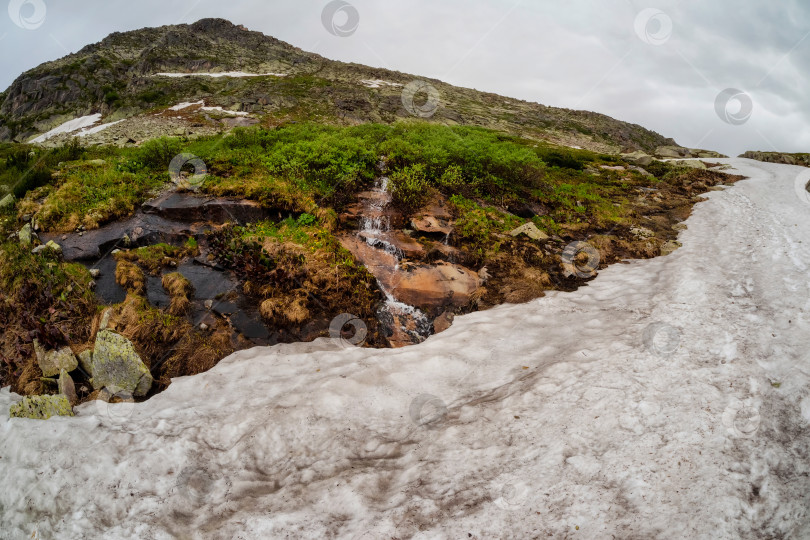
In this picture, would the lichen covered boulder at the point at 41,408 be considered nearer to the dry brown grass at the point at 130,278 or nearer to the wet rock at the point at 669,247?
the dry brown grass at the point at 130,278

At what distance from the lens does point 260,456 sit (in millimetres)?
5020

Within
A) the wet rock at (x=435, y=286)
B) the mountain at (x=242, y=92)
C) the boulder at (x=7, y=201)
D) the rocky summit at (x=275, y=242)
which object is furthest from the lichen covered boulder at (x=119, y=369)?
the mountain at (x=242, y=92)

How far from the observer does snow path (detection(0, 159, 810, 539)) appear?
3.80 metres

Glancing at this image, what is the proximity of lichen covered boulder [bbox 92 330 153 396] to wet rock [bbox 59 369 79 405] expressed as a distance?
297 millimetres

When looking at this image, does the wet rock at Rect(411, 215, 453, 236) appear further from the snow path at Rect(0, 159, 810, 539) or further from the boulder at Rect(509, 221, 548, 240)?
the snow path at Rect(0, 159, 810, 539)

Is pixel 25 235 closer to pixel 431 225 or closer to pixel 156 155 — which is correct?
pixel 156 155

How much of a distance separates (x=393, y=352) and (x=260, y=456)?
318 centimetres

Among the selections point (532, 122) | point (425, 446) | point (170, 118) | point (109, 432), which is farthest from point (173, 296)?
point (532, 122)

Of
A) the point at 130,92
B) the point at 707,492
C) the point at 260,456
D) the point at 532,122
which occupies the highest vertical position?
the point at 532,122

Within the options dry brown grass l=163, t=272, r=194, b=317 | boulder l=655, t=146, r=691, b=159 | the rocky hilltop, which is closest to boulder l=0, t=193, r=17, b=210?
dry brown grass l=163, t=272, r=194, b=317

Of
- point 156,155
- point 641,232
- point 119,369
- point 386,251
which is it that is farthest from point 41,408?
point 641,232

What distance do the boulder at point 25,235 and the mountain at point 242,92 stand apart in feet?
70.9

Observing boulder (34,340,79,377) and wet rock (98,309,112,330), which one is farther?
wet rock (98,309,112,330)

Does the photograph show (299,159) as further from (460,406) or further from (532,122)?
(532,122)
